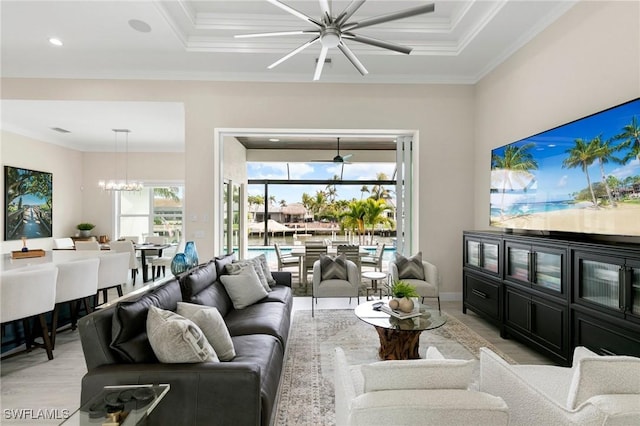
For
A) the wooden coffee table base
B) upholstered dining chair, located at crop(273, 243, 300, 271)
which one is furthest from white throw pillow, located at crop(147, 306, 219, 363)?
upholstered dining chair, located at crop(273, 243, 300, 271)

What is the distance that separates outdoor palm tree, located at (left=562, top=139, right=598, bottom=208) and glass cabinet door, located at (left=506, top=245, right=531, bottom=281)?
0.82m

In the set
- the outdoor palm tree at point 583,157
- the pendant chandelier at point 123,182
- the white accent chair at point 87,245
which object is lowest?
the white accent chair at point 87,245

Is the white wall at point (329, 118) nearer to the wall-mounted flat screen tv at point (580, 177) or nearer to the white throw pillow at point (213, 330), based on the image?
the wall-mounted flat screen tv at point (580, 177)

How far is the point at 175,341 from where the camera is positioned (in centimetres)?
174

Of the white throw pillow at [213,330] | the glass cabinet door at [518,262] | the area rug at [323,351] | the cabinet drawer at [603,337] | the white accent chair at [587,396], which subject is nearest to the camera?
the white accent chair at [587,396]

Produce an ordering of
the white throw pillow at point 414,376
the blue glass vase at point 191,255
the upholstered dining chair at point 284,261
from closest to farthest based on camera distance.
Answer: the white throw pillow at point 414,376 < the blue glass vase at point 191,255 < the upholstered dining chair at point 284,261

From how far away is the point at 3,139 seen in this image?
631cm

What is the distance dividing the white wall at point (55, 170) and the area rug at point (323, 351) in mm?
6423

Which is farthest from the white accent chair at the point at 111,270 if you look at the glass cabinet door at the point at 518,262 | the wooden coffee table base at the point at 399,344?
the glass cabinet door at the point at 518,262

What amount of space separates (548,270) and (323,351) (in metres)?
2.20

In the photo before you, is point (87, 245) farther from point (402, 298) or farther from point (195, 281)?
point (402, 298)

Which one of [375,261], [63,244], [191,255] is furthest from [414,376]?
[63,244]

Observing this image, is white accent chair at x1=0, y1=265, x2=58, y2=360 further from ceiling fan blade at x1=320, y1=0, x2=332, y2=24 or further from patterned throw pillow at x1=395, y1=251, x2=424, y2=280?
patterned throw pillow at x1=395, y1=251, x2=424, y2=280

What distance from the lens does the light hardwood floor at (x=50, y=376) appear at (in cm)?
233
